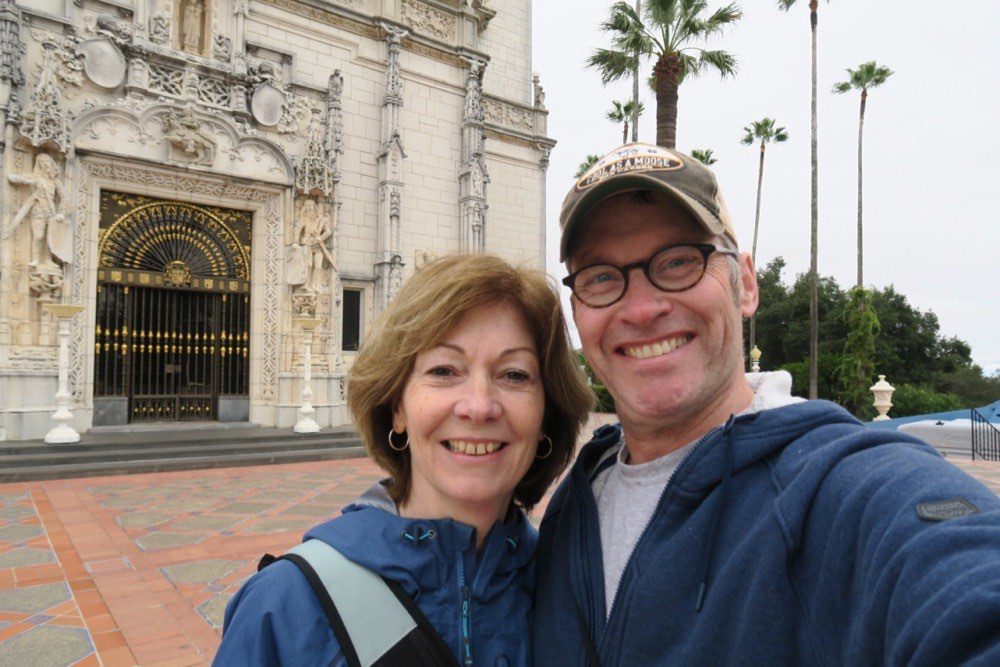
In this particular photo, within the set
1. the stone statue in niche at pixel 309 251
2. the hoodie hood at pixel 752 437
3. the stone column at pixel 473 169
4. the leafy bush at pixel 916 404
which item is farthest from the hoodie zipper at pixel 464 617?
the leafy bush at pixel 916 404

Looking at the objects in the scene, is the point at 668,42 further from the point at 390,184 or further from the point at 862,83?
the point at 862,83

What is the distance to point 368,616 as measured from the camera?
1.25 m

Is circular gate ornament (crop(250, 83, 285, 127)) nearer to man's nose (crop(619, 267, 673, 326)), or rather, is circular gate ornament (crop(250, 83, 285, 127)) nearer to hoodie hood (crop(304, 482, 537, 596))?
→ hoodie hood (crop(304, 482, 537, 596))

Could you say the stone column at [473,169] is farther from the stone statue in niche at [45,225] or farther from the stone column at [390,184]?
the stone statue in niche at [45,225]

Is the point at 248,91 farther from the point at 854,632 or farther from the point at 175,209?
the point at 854,632

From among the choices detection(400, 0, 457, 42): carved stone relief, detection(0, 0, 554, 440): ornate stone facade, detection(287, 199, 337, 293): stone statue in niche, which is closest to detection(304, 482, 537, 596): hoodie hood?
detection(0, 0, 554, 440): ornate stone facade

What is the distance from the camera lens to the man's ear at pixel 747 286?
151 centimetres

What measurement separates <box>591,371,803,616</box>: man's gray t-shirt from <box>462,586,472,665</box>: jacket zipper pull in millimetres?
354

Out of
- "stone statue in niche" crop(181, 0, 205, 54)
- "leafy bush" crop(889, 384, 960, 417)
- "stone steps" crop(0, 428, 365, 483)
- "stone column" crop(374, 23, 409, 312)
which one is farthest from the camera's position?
"leafy bush" crop(889, 384, 960, 417)

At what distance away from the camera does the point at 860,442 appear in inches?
39.2

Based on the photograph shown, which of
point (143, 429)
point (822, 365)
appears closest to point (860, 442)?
point (143, 429)

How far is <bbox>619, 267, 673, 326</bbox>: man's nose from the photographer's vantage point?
53.4 inches

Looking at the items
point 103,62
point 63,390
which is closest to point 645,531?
point 63,390

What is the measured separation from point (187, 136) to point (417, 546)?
13.4 m
